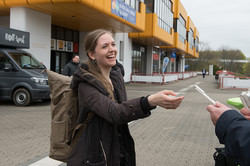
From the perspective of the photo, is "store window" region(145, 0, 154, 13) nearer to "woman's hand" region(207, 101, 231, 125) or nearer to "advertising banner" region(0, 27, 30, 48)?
"advertising banner" region(0, 27, 30, 48)

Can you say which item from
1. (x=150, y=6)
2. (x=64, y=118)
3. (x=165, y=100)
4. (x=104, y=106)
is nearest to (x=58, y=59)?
(x=150, y=6)

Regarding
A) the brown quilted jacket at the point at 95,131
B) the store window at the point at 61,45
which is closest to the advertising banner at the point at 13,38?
the store window at the point at 61,45

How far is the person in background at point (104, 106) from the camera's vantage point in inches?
64.2

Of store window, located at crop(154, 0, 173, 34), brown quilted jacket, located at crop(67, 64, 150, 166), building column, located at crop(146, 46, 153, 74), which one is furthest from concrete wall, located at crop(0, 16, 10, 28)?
building column, located at crop(146, 46, 153, 74)

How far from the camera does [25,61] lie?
10469 mm

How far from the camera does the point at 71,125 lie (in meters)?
2.00

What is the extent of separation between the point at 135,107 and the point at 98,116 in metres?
0.33

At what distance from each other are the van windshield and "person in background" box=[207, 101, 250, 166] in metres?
9.91

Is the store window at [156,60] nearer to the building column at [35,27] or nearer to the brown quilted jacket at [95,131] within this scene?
the building column at [35,27]

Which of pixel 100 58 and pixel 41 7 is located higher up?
pixel 41 7

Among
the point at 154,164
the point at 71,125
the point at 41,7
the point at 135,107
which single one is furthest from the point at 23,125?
the point at 41,7

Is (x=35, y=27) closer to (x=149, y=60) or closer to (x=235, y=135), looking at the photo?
(x=235, y=135)

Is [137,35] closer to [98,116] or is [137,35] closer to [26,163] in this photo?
[26,163]

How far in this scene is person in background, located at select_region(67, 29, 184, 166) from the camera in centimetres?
163
